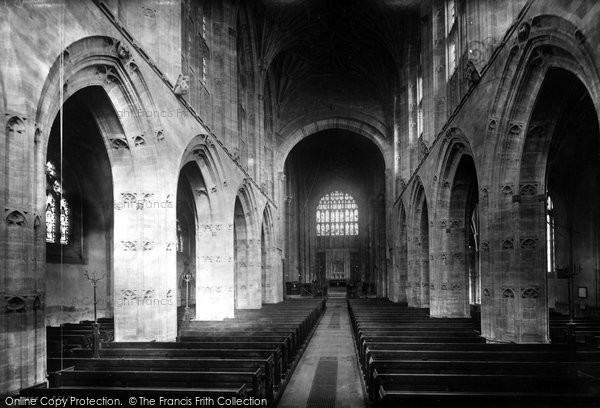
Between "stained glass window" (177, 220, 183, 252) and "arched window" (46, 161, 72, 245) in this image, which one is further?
"stained glass window" (177, 220, 183, 252)

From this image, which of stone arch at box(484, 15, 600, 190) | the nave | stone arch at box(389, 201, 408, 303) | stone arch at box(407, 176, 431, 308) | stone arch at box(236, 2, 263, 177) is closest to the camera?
the nave

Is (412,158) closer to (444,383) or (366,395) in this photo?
(366,395)

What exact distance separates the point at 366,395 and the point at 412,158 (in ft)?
59.3

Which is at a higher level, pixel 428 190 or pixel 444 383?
pixel 428 190

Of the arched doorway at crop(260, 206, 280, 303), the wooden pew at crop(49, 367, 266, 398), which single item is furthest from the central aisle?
the arched doorway at crop(260, 206, 280, 303)

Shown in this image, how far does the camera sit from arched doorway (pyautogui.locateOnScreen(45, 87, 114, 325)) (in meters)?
18.6

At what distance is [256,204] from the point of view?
26.7m

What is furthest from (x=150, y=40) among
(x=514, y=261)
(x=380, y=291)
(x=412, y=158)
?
(x=380, y=291)

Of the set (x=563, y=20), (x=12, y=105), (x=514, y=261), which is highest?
(x=563, y=20)

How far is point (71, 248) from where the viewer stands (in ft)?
68.4

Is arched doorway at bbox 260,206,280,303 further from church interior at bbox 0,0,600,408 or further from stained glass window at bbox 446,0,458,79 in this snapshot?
stained glass window at bbox 446,0,458,79

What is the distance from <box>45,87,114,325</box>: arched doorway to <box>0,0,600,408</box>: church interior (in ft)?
0.31

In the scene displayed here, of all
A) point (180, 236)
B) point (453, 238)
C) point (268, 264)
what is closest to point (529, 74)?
point (453, 238)

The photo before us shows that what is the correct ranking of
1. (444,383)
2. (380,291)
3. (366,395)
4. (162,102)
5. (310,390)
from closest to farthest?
1. (444,383)
2. (366,395)
3. (310,390)
4. (162,102)
5. (380,291)
